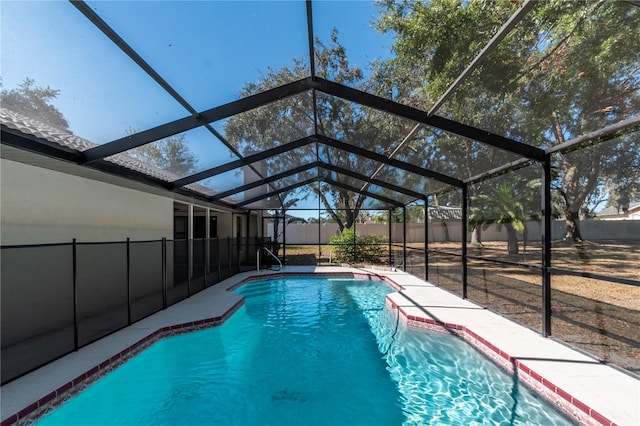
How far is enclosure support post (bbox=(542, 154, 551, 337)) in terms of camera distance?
402 centimetres

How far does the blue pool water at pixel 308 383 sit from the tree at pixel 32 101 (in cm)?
278

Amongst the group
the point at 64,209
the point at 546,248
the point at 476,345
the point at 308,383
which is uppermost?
the point at 64,209

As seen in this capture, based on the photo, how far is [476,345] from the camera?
13.8ft

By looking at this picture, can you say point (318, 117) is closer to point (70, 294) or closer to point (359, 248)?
point (70, 294)

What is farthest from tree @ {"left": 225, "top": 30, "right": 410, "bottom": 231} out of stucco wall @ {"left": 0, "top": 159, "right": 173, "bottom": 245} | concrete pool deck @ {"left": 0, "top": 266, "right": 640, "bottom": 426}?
concrete pool deck @ {"left": 0, "top": 266, "right": 640, "bottom": 426}

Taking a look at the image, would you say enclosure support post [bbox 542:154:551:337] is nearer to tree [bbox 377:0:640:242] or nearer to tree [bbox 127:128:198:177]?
tree [bbox 377:0:640:242]

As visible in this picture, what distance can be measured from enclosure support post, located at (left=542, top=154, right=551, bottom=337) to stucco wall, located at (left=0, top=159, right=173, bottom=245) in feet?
22.1

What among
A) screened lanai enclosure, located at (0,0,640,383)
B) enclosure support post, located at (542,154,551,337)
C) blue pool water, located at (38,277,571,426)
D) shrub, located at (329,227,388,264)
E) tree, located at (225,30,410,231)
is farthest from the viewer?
shrub, located at (329,227,388,264)

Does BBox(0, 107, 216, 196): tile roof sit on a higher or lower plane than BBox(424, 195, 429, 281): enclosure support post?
higher

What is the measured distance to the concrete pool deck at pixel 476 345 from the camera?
8.51 feet

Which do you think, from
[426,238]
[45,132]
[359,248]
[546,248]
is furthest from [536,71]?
[359,248]

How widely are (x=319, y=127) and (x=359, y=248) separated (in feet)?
Result: 25.1

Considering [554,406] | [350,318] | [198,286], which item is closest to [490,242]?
[350,318]

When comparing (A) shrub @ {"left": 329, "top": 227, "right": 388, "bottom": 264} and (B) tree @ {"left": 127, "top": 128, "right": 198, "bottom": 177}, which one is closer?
(B) tree @ {"left": 127, "top": 128, "right": 198, "bottom": 177}
